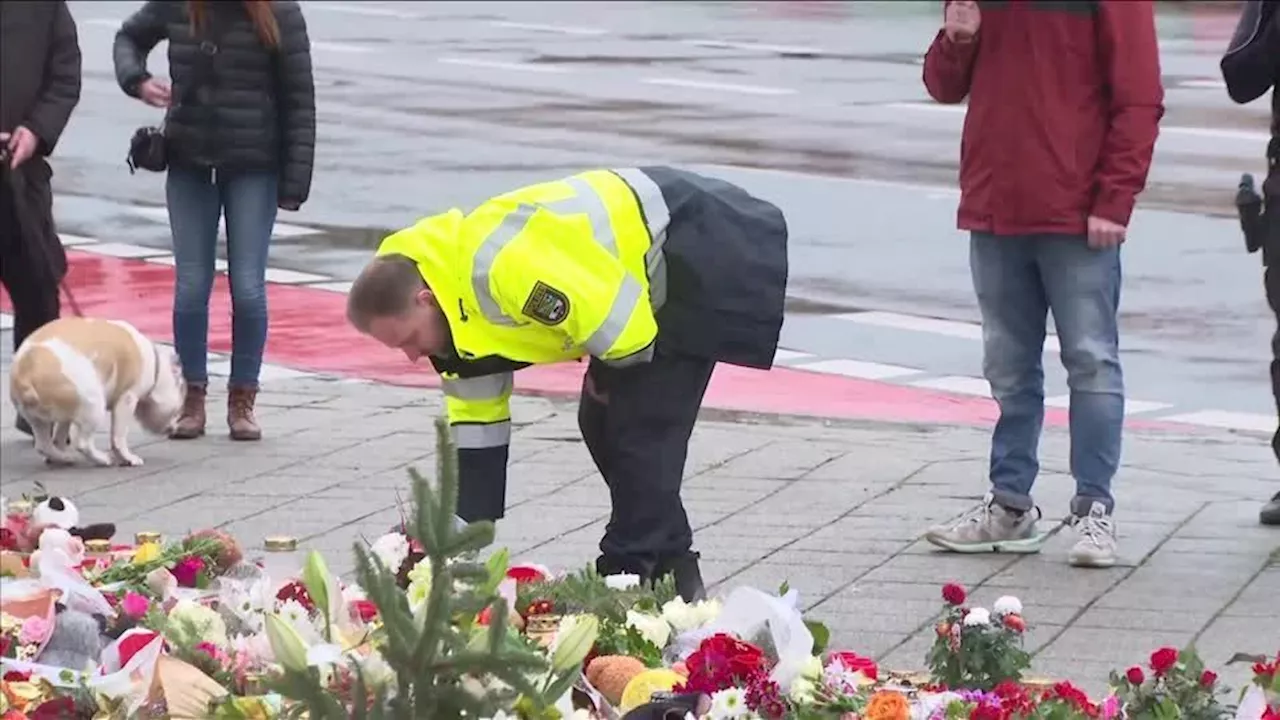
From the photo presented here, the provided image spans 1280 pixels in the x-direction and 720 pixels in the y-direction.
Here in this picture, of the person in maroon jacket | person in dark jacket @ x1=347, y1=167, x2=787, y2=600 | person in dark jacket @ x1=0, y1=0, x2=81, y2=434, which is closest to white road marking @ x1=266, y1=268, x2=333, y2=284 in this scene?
person in dark jacket @ x1=0, y1=0, x2=81, y2=434

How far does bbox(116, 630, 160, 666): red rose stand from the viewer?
198 inches

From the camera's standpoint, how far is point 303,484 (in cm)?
809

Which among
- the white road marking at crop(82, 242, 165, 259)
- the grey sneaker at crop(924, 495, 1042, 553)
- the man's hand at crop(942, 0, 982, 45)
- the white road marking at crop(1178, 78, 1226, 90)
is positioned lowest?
the white road marking at crop(1178, 78, 1226, 90)

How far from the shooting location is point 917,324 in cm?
1147

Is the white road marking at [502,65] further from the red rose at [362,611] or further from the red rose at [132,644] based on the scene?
the red rose at [362,611]

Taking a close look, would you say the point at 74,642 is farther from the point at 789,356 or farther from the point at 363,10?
the point at 363,10

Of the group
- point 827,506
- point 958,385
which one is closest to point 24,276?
point 827,506

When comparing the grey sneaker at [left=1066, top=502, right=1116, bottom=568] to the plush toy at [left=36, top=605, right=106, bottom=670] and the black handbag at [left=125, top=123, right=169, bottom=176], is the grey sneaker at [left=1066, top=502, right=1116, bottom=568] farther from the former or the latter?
the black handbag at [left=125, top=123, right=169, bottom=176]

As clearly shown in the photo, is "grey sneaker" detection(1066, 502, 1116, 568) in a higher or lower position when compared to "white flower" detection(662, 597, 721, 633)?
lower

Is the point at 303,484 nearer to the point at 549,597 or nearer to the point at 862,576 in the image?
the point at 862,576

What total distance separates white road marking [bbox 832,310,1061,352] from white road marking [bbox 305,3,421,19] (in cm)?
1973

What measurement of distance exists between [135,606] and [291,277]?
7530mm

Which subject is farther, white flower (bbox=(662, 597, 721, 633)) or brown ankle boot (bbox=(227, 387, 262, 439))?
brown ankle boot (bbox=(227, 387, 262, 439))

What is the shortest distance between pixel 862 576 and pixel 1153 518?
1160mm
